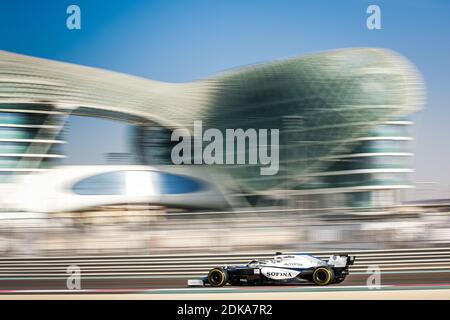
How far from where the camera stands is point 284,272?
20.7 ft

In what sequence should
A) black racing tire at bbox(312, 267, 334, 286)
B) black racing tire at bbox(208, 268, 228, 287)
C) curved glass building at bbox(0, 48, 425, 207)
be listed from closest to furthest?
black racing tire at bbox(312, 267, 334, 286), black racing tire at bbox(208, 268, 228, 287), curved glass building at bbox(0, 48, 425, 207)

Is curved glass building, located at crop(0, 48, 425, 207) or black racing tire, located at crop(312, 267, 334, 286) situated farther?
curved glass building, located at crop(0, 48, 425, 207)

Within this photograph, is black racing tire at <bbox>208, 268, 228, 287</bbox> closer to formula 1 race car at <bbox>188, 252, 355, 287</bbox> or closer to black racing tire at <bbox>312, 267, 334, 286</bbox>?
formula 1 race car at <bbox>188, 252, 355, 287</bbox>

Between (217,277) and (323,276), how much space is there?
3.81ft

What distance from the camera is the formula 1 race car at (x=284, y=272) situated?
6188 millimetres

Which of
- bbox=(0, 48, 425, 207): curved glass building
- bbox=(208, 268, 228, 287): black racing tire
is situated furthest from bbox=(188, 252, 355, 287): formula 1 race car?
bbox=(0, 48, 425, 207): curved glass building

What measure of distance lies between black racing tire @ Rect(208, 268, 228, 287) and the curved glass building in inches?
276

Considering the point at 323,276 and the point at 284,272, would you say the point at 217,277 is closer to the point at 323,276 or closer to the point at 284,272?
the point at 284,272

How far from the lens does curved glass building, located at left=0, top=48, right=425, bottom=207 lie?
1488 centimetres

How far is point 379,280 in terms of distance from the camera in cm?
648

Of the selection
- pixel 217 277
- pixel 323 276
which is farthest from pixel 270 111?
pixel 323 276
